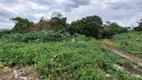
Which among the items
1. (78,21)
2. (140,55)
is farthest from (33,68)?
(78,21)

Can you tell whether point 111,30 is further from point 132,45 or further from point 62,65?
point 62,65

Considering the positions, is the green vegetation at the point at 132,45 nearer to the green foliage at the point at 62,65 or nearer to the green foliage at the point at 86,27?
the green foliage at the point at 86,27

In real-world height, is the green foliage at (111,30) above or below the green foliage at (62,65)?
above

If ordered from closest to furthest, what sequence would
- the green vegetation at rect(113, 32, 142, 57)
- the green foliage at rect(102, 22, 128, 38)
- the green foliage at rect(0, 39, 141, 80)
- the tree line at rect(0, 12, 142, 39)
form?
1. the green foliage at rect(0, 39, 141, 80)
2. the green vegetation at rect(113, 32, 142, 57)
3. the tree line at rect(0, 12, 142, 39)
4. the green foliage at rect(102, 22, 128, 38)

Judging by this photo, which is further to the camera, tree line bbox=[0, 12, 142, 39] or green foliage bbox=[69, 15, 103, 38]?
green foliage bbox=[69, 15, 103, 38]

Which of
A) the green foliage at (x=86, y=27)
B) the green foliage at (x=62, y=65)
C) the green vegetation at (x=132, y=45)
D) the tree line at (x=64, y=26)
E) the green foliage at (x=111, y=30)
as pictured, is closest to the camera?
the green foliage at (x=62, y=65)

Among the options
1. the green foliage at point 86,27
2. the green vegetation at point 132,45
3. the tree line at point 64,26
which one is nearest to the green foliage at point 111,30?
the tree line at point 64,26

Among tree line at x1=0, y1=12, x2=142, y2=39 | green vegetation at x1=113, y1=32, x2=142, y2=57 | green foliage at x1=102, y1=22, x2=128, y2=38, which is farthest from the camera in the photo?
green foliage at x1=102, y1=22, x2=128, y2=38

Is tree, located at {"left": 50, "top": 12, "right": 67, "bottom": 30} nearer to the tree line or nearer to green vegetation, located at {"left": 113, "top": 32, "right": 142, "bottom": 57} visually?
the tree line

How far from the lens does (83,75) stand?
3457 millimetres

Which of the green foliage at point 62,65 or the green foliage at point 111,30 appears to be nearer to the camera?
the green foliage at point 62,65

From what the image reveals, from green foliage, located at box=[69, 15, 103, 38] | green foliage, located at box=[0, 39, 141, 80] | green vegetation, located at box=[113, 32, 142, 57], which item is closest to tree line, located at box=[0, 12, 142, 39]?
green foliage, located at box=[69, 15, 103, 38]

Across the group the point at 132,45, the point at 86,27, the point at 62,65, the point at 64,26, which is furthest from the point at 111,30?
the point at 62,65

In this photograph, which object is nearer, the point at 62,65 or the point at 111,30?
the point at 62,65
